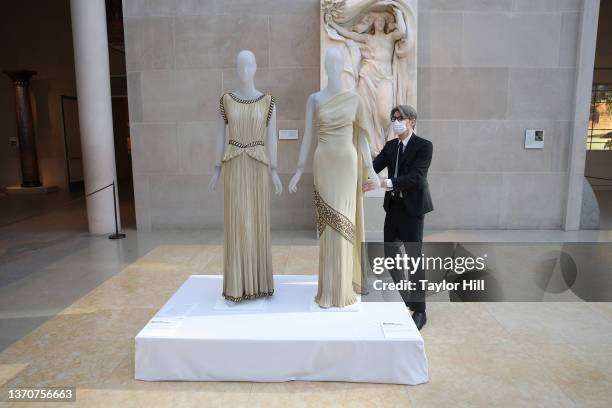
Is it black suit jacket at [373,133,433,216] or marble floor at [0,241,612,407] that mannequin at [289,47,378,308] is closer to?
black suit jacket at [373,133,433,216]

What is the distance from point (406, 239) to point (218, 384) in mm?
1911

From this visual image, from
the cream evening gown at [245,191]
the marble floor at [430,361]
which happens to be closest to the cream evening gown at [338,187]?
the cream evening gown at [245,191]

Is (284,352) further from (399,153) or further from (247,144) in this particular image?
(399,153)

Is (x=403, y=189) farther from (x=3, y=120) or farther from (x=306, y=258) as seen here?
(x=3, y=120)

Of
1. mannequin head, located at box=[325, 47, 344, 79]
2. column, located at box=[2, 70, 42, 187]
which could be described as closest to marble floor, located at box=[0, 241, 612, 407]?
mannequin head, located at box=[325, 47, 344, 79]

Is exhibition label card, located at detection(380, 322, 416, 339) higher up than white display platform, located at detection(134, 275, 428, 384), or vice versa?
exhibition label card, located at detection(380, 322, 416, 339)

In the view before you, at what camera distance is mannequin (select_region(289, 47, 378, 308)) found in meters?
3.34

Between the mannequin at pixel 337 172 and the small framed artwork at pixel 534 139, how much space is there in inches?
197

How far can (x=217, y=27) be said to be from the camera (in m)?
7.29

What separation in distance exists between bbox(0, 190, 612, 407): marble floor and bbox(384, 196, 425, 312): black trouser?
319mm

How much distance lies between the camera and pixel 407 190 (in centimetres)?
375

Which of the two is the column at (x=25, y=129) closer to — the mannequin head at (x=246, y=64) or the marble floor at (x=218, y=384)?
the marble floor at (x=218, y=384)

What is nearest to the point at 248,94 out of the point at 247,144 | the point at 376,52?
the point at 247,144
